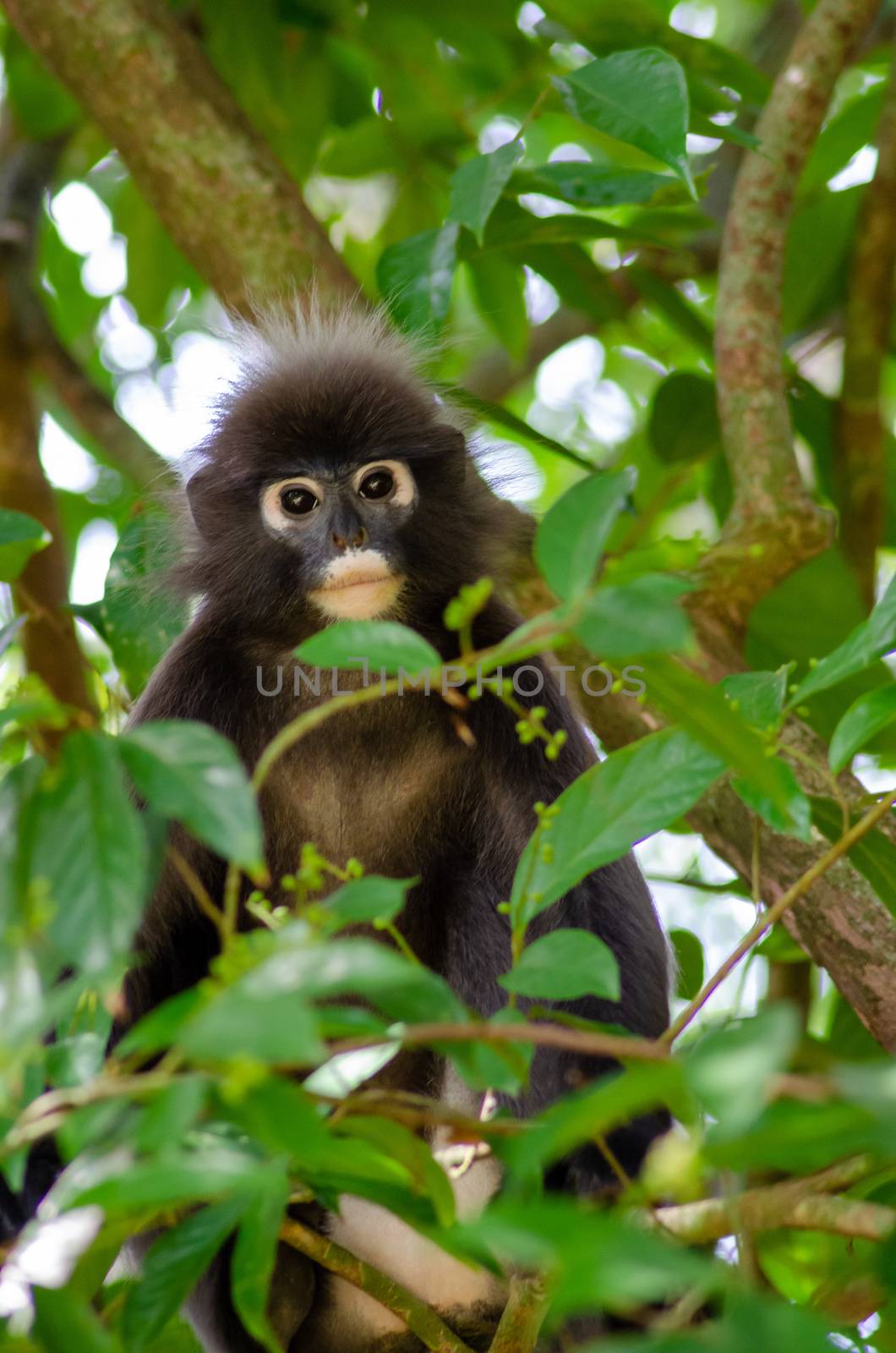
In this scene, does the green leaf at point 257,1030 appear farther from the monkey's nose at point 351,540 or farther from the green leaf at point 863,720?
the monkey's nose at point 351,540

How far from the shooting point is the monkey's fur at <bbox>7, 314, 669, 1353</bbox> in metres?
2.46

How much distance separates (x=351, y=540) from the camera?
2.49 metres

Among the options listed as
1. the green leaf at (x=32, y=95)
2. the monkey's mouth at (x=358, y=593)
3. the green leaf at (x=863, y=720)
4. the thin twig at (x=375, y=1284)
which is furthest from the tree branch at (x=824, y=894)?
the green leaf at (x=32, y=95)

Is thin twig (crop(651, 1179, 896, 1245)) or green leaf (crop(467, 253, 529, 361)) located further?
green leaf (crop(467, 253, 529, 361))

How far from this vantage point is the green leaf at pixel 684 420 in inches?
128

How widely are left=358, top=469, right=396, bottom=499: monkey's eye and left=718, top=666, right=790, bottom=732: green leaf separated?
1158 millimetres

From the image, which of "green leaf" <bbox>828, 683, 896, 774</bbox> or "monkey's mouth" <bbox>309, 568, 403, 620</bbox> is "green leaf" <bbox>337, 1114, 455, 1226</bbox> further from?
"monkey's mouth" <bbox>309, 568, 403, 620</bbox>

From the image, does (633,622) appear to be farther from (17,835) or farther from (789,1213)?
(789,1213)

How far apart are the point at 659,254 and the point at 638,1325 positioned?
103 inches

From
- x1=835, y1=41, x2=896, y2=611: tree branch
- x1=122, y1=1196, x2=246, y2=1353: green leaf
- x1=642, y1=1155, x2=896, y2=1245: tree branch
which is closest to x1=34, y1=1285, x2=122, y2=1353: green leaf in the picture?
x1=122, y1=1196, x2=246, y2=1353: green leaf

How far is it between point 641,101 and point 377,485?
0.87 meters

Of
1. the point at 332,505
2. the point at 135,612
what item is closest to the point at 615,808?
the point at 332,505

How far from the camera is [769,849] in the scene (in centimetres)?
228

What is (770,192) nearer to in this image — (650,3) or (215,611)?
(650,3)
